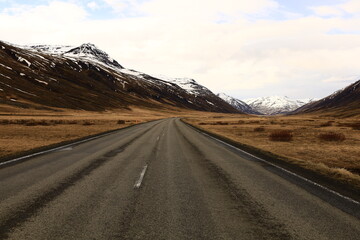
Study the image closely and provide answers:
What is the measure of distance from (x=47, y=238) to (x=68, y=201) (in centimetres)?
188

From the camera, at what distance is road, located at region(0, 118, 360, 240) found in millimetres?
4793

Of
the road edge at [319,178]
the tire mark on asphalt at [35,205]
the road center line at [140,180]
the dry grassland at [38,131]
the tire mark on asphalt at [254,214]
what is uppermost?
the road edge at [319,178]

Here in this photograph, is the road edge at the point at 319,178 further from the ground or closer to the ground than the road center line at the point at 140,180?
further from the ground

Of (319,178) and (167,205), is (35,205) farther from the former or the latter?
(319,178)

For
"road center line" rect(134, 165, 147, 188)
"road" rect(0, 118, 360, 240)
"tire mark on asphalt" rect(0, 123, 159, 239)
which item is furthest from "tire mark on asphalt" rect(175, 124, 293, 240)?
"tire mark on asphalt" rect(0, 123, 159, 239)

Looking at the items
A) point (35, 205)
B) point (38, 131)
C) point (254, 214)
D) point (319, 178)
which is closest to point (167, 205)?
point (254, 214)

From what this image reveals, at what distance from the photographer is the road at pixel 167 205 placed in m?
4.79

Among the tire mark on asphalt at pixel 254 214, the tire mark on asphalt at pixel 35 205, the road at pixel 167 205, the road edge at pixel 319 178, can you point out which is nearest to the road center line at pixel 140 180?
the road at pixel 167 205

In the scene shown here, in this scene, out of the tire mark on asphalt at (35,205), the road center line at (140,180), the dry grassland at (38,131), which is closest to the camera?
the tire mark on asphalt at (35,205)

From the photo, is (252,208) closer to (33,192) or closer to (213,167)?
(213,167)

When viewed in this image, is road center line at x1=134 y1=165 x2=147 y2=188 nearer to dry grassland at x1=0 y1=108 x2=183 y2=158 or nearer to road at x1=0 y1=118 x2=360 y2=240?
road at x1=0 y1=118 x2=360 y2=240

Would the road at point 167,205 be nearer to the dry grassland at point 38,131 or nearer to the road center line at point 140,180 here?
the road center line at point 140,180

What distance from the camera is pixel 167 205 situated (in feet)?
20.2

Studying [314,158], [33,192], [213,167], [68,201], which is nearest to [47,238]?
[68,201]
